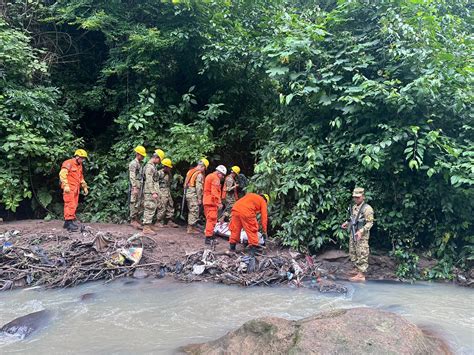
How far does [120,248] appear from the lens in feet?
23.8

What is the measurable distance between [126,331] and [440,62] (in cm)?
691

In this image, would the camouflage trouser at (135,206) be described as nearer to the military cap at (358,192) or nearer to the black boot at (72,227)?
the black boot at (72,227)

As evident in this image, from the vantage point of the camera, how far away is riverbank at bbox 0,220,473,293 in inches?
259

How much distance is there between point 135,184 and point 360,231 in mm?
5178

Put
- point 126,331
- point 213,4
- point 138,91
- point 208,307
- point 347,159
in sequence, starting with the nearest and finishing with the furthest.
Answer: point 126,331 < point 208,307 < point 347,159 < point 213,4 < point 138,91

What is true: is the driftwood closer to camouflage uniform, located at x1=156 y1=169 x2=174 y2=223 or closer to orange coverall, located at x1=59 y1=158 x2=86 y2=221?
orange coverall, located at x1=59 y1=158 x2=86 y2=221

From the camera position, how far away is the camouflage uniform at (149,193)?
8.83 metres

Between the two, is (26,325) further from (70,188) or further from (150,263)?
(70,188)

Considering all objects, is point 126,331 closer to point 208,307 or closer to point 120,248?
point 208,307

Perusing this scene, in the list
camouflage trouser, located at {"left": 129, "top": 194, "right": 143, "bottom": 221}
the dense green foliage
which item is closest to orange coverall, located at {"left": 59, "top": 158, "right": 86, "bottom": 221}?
the dense green foliage

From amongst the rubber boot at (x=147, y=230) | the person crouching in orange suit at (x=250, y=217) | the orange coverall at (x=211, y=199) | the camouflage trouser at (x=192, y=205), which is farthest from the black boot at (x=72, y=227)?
the person crouching in orange suit at (x=250, y=217)

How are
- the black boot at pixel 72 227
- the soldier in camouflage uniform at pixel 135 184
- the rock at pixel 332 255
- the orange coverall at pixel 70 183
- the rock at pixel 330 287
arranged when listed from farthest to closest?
1. the soldier in camouflage uniform at pixel 135 184
2. the orange coverall at pixel 70 183
3. the black boot at pixel 72 227
4. the rock at pixel 332 255
5. the rock at pixel 330 287

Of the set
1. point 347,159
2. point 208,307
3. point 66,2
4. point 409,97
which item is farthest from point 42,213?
point 409,97

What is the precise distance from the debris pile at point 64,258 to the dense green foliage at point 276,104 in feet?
6.73
